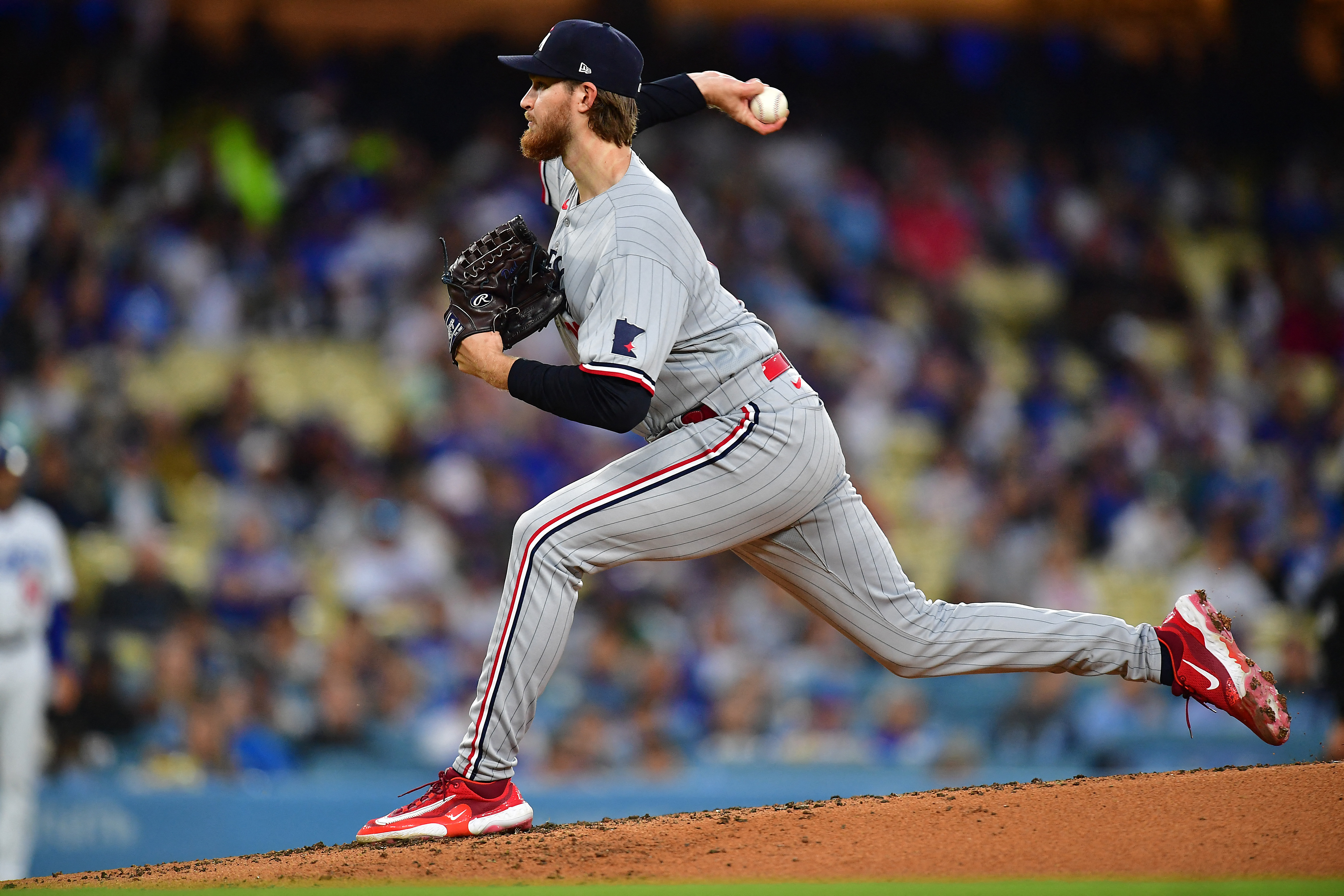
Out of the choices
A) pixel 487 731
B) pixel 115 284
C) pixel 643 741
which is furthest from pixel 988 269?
pixel 487 731

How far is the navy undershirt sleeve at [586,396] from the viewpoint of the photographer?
2.97m

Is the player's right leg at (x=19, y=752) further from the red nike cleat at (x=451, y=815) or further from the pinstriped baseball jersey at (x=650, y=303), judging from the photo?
the pinstriped baseball jersey at (x=650, y=303)

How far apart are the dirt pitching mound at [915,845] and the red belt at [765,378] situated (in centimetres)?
103

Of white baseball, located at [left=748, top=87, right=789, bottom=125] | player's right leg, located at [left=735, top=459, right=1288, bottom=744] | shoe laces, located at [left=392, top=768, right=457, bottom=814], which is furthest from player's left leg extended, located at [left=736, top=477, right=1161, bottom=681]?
white baseball, located at [left=748, top=87, right=789, bottom=125]

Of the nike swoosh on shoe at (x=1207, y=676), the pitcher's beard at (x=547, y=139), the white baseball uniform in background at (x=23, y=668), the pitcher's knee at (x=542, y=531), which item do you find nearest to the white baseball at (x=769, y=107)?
the pitcher's beard at (x=547, y=139)

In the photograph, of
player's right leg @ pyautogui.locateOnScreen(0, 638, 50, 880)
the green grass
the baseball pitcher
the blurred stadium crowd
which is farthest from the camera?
the blurred stadium crowd

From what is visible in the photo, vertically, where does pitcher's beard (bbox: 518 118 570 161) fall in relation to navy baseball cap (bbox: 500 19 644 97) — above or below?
below

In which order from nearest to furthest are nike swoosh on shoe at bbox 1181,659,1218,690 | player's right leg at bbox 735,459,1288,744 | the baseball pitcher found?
the baseball pitcher, player's right leg at bbox 735,459,1288,744, nike swoosh on shoe at bbox 1181,659,1218,690

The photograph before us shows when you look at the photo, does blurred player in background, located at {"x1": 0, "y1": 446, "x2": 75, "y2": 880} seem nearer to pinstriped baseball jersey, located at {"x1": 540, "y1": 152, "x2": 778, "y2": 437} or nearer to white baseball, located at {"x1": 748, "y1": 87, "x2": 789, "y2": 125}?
pinstriped baseball jersey, located at {"x1": 540, "y1": 152, "x2": 778, "y2": 437}

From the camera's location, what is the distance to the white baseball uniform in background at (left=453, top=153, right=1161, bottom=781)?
3.07 meters

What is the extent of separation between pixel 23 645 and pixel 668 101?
4509mm

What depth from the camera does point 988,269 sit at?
10.7 m

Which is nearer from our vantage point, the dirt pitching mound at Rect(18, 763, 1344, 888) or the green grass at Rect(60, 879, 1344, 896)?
the green grass at Rect(60, 879, 1344, 896)

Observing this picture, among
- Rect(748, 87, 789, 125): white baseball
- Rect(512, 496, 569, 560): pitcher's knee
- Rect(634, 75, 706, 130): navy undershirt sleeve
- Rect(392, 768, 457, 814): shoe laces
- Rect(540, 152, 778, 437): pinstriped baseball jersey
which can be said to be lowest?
Rect(392, 768, 457, 814): shoe laces
